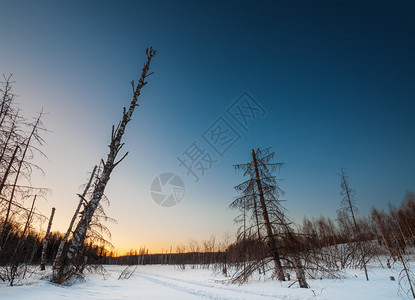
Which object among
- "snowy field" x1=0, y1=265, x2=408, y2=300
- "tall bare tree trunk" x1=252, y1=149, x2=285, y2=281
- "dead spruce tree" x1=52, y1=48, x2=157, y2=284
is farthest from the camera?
"tall bare tree trunk" x1=252, y1=149, x2=285, y2=281

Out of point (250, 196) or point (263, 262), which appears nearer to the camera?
point (263, 262)

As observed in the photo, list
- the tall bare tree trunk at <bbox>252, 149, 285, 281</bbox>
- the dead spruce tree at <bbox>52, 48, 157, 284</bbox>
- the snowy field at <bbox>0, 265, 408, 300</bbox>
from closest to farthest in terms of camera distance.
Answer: the snowy field at <bbox>0, 265, 408, 300</bbox> < the dead spruce tree at <bbox>52, 48, 157, 284</bbox> < the tall bare tree trunk at <bbox>252, 149, 285, 281</bbox>

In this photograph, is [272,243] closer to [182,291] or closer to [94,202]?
[182,291]

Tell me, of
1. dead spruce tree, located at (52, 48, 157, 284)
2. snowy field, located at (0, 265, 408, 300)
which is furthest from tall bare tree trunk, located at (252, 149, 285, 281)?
dead spruce tree, located at (52, 48, 157, 284)

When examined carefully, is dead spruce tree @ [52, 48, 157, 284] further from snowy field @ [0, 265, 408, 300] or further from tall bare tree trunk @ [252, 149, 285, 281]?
tall bare tree trunk @ [252, 149, 285, 281]

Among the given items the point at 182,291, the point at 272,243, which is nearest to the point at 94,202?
the point at 182,291

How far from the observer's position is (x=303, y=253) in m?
9.16

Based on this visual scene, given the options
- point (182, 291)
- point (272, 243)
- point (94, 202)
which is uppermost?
point (94, 202)

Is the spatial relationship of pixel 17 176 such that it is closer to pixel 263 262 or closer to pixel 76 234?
pixel 76 234

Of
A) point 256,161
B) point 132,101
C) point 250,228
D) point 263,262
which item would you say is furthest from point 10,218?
point 256,161

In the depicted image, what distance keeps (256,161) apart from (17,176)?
471 inches

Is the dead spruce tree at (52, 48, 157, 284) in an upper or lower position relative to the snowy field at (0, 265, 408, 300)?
upper

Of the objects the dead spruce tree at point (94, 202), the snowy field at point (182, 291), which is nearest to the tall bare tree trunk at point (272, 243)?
the snowy field at point (182, 291)

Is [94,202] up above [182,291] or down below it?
above
